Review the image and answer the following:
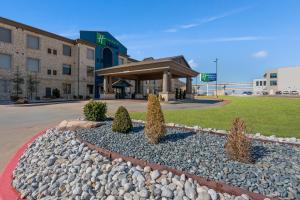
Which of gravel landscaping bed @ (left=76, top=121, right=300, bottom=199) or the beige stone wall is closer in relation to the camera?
gravel landscaping bed @ (left=76, top=121, right=300, bottom=199)

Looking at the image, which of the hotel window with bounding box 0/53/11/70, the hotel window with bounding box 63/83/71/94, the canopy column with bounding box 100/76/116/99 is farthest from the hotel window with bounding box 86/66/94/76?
the hotel window with bounding box 0/53/11/70

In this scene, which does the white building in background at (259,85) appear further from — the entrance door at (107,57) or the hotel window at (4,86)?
the hotel window at (4,86)

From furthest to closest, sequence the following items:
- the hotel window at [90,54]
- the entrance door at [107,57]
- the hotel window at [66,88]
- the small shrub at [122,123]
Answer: the entrance door at [107,57] < the hotel window at [90,54] < the hotel window at [66,88] < the small shrub at [122,123]

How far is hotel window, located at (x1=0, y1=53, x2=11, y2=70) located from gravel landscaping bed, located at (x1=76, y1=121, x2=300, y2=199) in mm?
29622

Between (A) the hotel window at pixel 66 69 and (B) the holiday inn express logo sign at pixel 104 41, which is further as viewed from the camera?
(B) the holiday inn express logo sign at pixel 104 41

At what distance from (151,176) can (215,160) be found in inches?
59.8

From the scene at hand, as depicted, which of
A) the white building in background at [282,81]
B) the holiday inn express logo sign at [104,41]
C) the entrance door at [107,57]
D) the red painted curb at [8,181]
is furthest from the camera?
the white building in background at [282,81]

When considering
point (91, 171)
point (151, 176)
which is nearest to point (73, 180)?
point (91, 171)

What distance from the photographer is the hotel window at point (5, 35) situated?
28828 mm

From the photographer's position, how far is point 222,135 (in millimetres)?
6480

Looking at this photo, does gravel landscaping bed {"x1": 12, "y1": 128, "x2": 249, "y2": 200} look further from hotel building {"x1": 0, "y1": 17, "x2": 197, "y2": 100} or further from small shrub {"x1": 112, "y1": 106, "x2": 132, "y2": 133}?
hotel building {"x1": 0, "y1": 17, "x2": 197, "y2": 100}

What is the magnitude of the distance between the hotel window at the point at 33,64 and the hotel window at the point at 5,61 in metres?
2.79

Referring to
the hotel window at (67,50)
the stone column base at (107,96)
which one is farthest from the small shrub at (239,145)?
the hotel window at (67,50)

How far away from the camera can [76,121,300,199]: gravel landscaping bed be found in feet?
11.6
